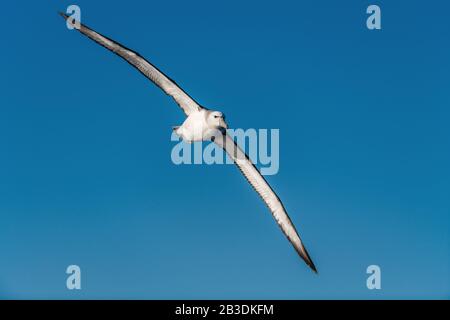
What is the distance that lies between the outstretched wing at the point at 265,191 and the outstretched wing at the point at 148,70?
188 cm

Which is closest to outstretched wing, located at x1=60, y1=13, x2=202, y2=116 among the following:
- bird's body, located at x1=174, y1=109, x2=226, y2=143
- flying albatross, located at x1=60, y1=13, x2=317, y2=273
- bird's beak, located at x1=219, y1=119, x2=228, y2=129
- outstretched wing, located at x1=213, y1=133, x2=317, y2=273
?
flying albatross, located at x1=60, y1=13, x2=317, y2=273

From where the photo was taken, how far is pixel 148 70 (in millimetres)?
20203

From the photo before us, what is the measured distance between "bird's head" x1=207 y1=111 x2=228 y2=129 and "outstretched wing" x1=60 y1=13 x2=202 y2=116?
1.67 ft

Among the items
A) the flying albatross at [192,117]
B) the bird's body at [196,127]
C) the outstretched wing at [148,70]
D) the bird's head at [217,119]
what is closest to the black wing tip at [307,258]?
the flying albatross at [192,117]

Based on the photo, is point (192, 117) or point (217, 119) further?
Answer: point (192, 117)

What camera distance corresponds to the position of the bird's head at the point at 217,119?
2019cm

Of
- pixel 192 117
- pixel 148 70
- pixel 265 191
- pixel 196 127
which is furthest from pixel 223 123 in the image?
pixel 265 191

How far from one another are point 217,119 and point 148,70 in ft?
7.52

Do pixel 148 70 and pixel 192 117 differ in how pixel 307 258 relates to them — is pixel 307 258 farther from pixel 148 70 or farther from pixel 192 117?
pixel 148 70

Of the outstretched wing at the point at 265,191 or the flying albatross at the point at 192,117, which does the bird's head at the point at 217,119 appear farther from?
the outstretched wing at the point at 265,191

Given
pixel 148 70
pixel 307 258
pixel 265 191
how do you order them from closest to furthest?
pixel 148 70 → pixel 307 258 → pixel 265 191
